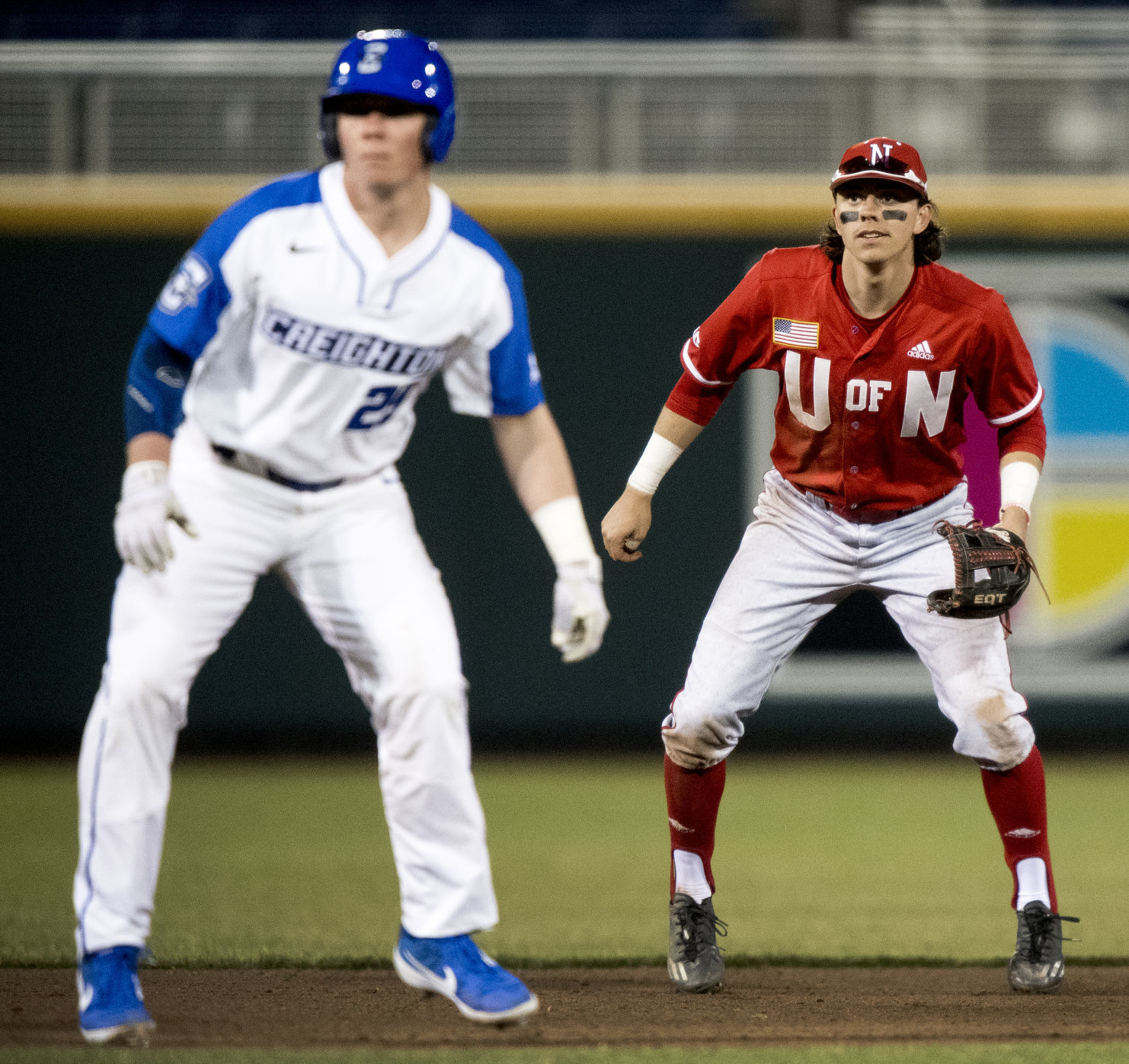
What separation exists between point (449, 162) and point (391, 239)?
5546 millimetres

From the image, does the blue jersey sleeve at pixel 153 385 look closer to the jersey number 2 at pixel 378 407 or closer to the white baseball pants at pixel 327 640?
the white baseball pants at pixel 327 640

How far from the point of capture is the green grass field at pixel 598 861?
16.0ft

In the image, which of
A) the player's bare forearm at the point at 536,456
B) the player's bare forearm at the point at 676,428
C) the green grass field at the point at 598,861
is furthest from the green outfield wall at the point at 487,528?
the player's bare forearm at the point at 536,456

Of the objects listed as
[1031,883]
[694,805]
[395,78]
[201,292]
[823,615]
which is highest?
[395,78]

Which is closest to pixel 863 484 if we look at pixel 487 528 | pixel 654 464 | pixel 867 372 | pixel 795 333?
pixel 867 372

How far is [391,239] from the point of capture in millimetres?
3662

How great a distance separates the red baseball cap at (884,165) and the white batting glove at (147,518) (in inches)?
74.2

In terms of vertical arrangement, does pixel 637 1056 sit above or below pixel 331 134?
below

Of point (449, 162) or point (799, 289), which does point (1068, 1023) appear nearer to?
point (799, 289)


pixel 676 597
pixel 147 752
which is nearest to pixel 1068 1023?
pixel 147 752

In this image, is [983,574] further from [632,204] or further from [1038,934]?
[632,204]

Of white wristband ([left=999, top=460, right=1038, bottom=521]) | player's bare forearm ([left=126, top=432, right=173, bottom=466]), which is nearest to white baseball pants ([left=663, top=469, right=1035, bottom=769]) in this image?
white wristband ([left=999, top=460, right=1038, bottom=521])

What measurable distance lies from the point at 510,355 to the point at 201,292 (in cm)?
72

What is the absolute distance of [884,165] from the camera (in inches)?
163
